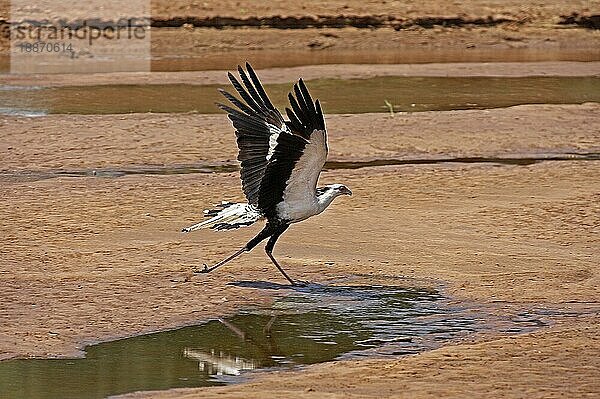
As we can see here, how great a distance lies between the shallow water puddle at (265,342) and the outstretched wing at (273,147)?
2.58 feet

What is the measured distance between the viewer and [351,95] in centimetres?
2077

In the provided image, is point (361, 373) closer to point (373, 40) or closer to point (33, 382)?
point (33, 382)

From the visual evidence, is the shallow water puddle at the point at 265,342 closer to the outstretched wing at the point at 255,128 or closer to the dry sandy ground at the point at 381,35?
the outstretched wing at the point at 255,128

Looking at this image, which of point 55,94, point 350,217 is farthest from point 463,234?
point 55,94

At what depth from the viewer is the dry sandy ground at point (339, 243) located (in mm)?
7492

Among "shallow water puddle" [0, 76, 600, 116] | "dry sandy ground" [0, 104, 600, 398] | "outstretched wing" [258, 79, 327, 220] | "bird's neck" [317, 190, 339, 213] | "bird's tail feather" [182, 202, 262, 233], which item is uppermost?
"outstretched wing" [258, 79, 327, 220]

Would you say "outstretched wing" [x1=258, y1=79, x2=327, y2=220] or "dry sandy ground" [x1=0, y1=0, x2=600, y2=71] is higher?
"outstretched wing" [x1=258, y1=79, x2=327, y2=220]

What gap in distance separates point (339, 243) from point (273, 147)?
227 cm

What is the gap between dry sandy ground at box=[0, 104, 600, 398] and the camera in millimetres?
7492

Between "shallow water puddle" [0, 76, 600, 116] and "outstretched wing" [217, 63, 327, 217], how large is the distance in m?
9.53

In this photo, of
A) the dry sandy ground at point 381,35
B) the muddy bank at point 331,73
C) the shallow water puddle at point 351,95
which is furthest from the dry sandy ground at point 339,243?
the dry sandy ground at point 381,35

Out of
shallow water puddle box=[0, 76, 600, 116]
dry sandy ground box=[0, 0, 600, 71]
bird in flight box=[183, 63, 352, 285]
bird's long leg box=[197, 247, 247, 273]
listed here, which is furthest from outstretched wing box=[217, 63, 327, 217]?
dry sandy ground box=[0, 0, 600, 71]

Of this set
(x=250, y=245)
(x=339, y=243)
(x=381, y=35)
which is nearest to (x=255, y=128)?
(x=250, y=245)

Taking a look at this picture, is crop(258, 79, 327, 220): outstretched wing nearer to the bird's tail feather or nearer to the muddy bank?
the bird's tail feather
